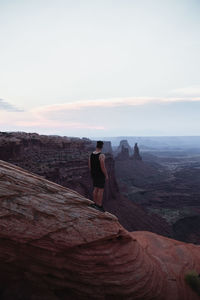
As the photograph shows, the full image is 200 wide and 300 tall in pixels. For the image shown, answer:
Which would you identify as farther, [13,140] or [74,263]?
[13,140]

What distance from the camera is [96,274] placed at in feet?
23.6

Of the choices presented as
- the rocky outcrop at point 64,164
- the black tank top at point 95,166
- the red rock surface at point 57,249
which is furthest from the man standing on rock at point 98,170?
the rocky outcrop at point 64,164

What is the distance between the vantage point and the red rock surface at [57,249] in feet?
22.2

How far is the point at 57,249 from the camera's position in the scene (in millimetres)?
6945

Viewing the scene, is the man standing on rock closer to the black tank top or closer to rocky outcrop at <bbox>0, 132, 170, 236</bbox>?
the black tank top

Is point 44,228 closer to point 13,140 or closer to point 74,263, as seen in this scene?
point 74,263

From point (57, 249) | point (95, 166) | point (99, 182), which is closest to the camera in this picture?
point (57, 249)

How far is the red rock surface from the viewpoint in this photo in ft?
22.2

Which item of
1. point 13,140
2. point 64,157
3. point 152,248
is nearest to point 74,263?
point 152,248

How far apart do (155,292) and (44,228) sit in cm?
529

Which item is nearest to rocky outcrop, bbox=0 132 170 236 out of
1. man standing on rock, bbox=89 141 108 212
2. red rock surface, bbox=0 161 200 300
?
red rock surface, bbox=0 161 200 300

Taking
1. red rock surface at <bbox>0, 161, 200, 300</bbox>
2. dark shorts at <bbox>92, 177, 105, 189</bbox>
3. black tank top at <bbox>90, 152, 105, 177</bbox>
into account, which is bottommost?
red rock surface at <bbox>0, 161, 200, 300</bbox>

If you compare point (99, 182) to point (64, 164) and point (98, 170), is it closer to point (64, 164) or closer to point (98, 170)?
point (98, 170)

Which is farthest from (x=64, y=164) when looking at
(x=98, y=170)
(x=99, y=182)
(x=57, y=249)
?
(x=57, y=249)
